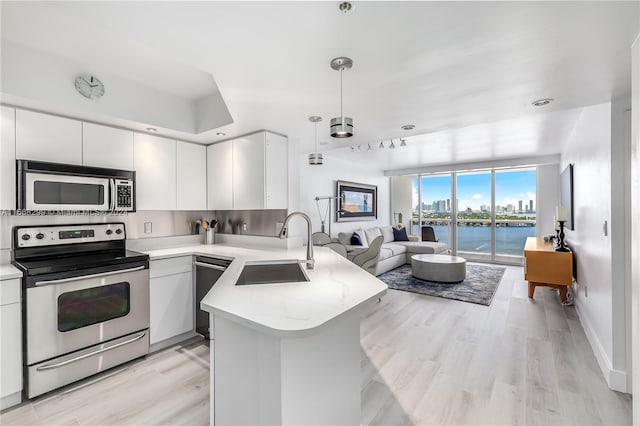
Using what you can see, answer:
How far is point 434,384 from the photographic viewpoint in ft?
7.18

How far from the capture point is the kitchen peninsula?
1165 millimetres

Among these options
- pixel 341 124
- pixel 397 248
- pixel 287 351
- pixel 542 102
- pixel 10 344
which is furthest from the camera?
pixel 397 248

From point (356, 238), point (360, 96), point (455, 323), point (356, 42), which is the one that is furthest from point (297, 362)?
point (356, 238)

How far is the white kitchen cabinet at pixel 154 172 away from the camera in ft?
9.57

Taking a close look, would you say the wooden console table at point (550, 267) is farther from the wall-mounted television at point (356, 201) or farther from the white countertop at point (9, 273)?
the white countertop at point (9, 273)

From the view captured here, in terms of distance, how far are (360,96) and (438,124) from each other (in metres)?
1.07

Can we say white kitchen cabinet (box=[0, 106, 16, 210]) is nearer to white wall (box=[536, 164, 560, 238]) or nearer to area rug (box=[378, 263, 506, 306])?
area rug (box=[378, 263, 506, 306])

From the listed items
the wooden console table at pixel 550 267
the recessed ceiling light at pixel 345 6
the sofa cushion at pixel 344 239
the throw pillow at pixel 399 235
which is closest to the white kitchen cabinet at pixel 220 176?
the recessed ceiling light at pixel 345 6

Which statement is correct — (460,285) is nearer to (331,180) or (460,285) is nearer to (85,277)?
(331,180)

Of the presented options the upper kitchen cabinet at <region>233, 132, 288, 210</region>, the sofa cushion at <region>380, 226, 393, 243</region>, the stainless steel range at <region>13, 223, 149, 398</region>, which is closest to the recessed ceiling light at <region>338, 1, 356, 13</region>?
the upper kitchen cabinet at <region>233, 132, 288, 210</region>

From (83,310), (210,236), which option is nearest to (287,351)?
(83,310)

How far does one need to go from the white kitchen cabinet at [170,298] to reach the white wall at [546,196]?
277 inches

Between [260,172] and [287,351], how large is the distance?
2216mm

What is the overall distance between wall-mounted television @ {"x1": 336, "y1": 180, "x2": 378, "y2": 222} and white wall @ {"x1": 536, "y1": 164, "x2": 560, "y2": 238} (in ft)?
11.7
